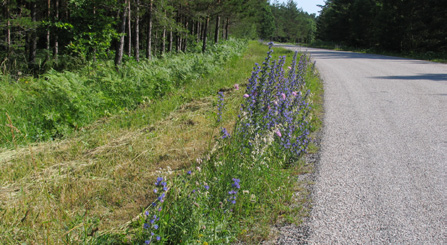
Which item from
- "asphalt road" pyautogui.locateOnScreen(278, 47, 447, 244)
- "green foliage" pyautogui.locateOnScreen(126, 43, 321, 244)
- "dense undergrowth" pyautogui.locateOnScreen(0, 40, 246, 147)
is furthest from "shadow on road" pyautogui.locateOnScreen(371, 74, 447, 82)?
"green foliage" pyautogui.locateOnScreen(126, 43, 321, 244)

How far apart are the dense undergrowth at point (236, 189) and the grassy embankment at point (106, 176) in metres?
0.03

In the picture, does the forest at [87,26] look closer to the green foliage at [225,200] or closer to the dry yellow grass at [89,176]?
the dry yellow grass at [89,176]

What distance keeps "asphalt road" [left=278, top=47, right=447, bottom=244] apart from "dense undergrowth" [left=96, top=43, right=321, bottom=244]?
16.7 inches

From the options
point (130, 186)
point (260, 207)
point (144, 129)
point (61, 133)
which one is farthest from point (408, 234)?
point (61, 133)

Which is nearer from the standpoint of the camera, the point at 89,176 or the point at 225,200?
the point at 225,200

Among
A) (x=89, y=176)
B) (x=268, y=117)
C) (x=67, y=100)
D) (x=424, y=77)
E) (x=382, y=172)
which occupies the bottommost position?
(x=89, y=176)

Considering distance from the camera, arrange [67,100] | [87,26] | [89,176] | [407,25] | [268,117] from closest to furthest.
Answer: [89,176], [268,117], [67,100], [87,26], [407,25]

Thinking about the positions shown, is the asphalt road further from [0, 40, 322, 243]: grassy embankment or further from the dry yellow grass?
the dry yellow grass

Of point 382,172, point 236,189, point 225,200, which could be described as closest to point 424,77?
point 382,172

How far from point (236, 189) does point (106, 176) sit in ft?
5.94

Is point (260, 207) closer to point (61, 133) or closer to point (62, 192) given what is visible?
point (62, 192)

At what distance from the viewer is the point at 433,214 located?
312 centimetres

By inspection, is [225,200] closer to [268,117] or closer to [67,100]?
[268,117]

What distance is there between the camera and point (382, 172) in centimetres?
404
